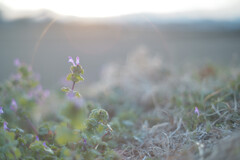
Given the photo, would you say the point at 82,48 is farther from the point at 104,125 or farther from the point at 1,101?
the point at 104,125

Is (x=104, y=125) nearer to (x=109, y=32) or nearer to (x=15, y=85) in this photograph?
(x=15, y=85)

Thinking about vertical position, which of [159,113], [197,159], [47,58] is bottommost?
[197,159]

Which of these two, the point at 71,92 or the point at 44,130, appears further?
the point at 44,130

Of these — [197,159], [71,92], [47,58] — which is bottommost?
[197,159]

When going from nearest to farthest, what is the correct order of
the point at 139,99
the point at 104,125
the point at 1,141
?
the point at 1,141
the point at 104,125
the point at 139,99

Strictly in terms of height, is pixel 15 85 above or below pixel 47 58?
below

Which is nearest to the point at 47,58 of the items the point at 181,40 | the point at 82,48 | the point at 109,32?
the point at 82,48

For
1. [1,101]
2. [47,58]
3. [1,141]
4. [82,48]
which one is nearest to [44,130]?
[1,141]

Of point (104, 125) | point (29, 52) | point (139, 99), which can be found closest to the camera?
point (104, 125)

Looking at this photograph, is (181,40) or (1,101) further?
(181,40)
